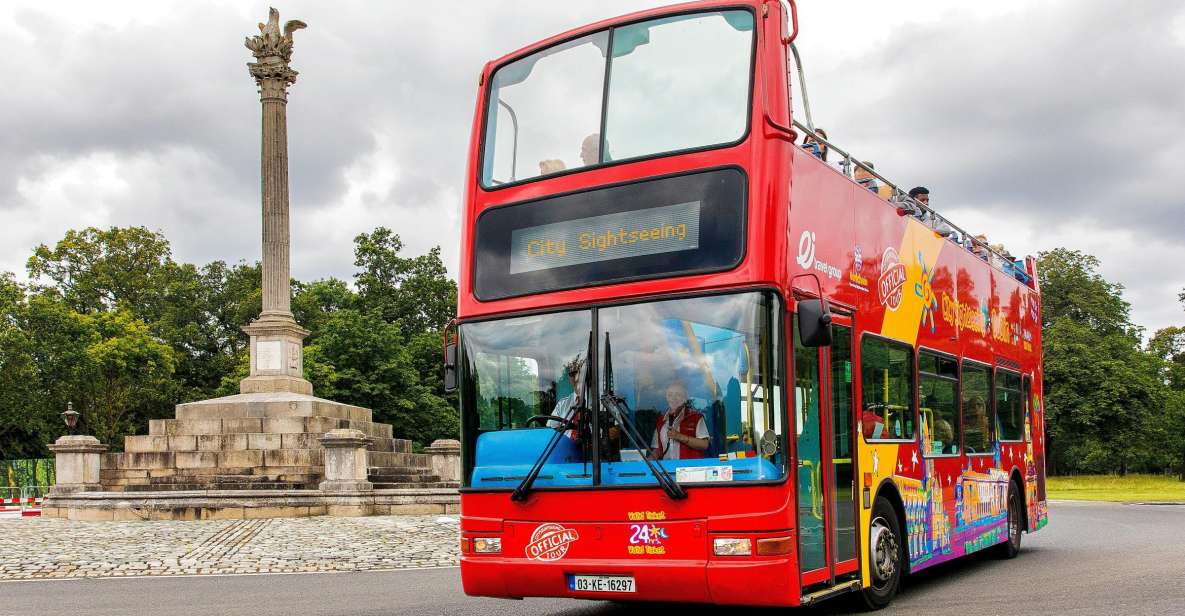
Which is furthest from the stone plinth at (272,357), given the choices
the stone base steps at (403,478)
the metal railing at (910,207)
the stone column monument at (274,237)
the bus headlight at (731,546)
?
the bus headlight at (731,546)

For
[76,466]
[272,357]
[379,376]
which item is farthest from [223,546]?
[379,376]

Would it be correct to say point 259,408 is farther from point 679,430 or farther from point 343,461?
point 679,430

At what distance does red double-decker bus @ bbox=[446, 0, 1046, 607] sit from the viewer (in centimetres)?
775

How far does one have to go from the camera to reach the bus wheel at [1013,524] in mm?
13906

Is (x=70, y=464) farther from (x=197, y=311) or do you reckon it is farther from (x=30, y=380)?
(x=197, y=311)

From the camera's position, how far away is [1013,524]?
1407 centimetres

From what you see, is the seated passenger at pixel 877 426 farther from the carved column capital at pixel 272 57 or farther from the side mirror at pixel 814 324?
the carved column capital at pixel 272 57

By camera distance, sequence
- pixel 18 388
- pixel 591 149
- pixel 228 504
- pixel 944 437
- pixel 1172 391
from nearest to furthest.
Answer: pixel 591 149, pixel 944 437, pixel 228 504, pixel 18 388, pixel 1172 391

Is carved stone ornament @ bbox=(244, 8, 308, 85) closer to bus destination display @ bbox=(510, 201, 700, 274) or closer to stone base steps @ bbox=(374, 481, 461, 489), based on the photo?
stone base steps @ bbox=(374, 481, 461, 489)

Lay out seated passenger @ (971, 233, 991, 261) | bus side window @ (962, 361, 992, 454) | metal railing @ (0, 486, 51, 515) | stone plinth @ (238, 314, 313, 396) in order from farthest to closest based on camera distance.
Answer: metal railing @ (0, 486, 51, 515) → stone plinth @ (238, 314, 313, 396) → seated passenger @ (971, 233, 991, 261) → bus side window @ (962, 361, 992, 454)

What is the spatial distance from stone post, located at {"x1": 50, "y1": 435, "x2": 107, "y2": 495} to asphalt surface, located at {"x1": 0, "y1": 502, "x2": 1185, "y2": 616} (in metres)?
13.3

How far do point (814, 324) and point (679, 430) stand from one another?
1.14m

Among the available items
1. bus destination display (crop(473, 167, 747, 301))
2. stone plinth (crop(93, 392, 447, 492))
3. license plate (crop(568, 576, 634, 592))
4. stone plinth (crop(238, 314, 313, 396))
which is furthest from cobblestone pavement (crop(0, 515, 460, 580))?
bus destination display (crop(473, 167, 747, 301))

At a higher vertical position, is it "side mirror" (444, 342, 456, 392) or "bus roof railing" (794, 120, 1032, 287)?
"bus roof railing" (794, 120, 1032, 287)
